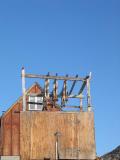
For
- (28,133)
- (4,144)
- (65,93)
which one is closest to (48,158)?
(28,133)

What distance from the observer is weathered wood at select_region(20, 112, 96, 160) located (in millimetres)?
39344

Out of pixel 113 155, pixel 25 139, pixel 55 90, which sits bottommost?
pixel 113 155

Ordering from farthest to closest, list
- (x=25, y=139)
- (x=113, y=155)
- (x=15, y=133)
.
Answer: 1. (x=113, y=155)
2. (x=15, y=133)
3. (x=25, y=139)

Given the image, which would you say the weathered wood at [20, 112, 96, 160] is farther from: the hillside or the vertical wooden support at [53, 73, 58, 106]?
the hillside

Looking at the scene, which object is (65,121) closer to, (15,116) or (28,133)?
(28,133)

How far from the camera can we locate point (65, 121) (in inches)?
1587

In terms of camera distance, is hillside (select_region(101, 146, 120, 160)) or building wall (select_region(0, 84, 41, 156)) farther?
hillside (select_region(101, 146, 120, 160))

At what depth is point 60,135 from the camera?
39.8 metres

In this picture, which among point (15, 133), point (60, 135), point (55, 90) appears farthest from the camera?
point (15, 133)

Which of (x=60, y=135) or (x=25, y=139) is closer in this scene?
(x=25, y=139)

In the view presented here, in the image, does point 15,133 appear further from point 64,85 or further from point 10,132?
point 64,85

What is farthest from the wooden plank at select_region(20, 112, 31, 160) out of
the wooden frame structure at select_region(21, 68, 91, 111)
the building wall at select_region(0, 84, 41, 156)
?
the building wall at select_region(0, 84, 41, 156)

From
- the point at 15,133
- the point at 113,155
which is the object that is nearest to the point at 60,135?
the point at 15,133

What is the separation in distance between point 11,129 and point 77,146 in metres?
13.8
